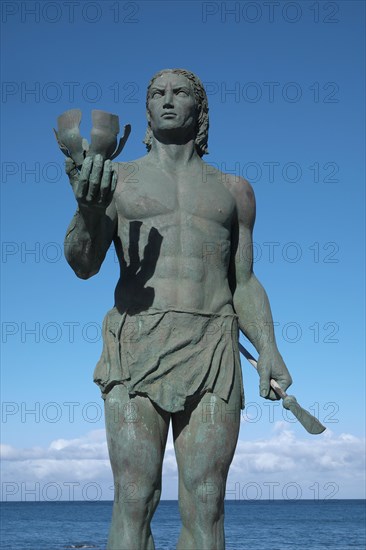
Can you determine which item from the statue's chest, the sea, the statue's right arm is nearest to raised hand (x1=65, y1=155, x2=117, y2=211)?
the statue's right arm

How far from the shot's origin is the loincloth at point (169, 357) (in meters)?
8.25

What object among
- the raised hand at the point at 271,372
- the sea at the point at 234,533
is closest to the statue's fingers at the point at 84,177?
the raised hand at the point at 271,372

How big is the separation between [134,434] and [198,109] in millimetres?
2772

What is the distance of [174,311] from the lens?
840 centimetres

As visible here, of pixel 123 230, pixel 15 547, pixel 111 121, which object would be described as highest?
pixel 111 121

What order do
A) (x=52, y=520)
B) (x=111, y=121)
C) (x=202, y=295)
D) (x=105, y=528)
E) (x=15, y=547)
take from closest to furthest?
(x=111, y=121) → (x=202, y=295) → (x=15, y=547) → (x=105, y=528) → (x=52, y=520)

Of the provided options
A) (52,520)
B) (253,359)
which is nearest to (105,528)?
(52,520)

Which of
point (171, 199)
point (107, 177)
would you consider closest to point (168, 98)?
point (171, 199)

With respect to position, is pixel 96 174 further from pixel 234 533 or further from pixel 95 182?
pixel 234 533

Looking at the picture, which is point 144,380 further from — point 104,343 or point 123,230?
point 123,230

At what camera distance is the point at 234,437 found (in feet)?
27.6

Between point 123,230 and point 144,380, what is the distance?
1.26m

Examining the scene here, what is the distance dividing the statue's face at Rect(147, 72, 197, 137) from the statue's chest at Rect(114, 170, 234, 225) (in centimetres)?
43

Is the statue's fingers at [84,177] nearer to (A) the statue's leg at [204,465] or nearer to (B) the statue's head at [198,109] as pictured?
(B) the statue's head at [198,109]
